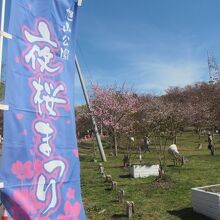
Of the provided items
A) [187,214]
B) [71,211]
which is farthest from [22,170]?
A: [187,214]

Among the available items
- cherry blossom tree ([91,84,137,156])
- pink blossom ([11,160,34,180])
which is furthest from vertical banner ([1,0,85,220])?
cherry blossom tree ([91,84,137,156])

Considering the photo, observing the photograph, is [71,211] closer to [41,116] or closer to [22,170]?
[22,170]

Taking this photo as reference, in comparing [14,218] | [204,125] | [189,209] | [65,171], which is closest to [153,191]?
[189,209]

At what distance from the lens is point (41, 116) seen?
504cm

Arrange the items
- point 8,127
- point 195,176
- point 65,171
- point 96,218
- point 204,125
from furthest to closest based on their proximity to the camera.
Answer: point 204,125 < point 195,176 < point 96,218 < point 65,171 < point 8,127

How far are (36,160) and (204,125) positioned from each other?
48201mm

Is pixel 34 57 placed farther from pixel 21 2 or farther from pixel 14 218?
pixel 14 218

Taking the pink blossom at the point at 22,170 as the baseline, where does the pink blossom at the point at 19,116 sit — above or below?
above

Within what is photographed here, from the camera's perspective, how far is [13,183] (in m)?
4.52

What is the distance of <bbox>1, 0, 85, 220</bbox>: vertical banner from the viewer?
4.58 m

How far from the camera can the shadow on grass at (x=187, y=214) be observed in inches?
376

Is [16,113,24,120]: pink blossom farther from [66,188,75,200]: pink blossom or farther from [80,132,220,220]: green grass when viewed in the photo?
[80,132,220,220]: green grass

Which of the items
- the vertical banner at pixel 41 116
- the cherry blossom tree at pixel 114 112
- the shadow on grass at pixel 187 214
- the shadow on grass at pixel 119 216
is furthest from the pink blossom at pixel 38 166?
the cherry blossom tree at pixel 114 112

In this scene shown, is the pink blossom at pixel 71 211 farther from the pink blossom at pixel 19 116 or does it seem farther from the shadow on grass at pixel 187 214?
the shadow on grass at pixel 187 214
